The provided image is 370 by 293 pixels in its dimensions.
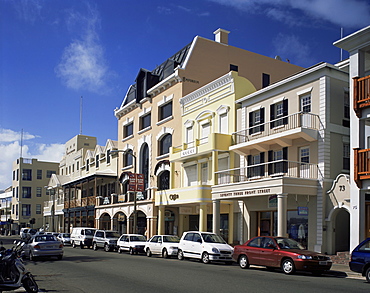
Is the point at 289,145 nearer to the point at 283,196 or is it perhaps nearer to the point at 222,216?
the point at 283,196

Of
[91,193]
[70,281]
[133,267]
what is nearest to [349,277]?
[133,267]

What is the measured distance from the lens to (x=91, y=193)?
5716cm

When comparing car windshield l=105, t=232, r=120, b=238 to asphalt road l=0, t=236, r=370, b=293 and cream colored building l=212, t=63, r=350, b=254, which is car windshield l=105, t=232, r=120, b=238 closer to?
cream colored building l=212, t=63, r=350, b=254

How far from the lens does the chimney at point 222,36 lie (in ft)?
135

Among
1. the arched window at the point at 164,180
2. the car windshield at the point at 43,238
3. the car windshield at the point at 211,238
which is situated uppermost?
the arched window at the point at 164,180

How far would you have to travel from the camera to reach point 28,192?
8769cm

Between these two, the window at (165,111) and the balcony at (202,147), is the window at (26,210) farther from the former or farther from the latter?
the balcony at (202,147)

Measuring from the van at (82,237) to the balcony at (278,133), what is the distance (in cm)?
1443

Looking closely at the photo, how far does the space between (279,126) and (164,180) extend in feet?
50.3

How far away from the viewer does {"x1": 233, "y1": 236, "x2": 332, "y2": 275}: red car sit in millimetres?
16609

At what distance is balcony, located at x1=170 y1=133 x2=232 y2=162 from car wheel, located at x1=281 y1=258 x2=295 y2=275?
44.8 feet

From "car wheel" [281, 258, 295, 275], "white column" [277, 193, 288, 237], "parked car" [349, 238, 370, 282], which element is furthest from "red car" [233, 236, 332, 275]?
"white column" [277, 193, 288, 237]

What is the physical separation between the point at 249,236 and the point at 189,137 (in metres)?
9.80

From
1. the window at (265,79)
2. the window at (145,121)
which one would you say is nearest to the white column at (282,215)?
the window at (265,79)
